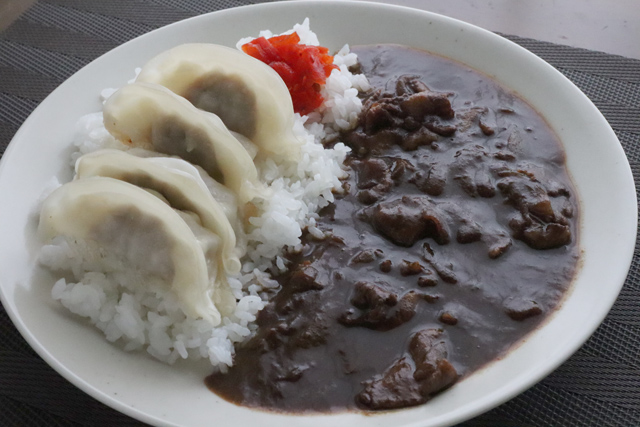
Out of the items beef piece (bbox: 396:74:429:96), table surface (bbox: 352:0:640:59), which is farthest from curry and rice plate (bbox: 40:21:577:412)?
table surface (bbox: 352:0:640:59)

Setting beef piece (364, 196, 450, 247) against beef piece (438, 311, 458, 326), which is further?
beef piece (364, 196, 450, 247)

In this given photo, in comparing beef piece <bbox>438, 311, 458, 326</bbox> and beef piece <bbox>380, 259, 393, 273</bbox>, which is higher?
beef piece <bbox>380, 259, 393, 273</bbox>

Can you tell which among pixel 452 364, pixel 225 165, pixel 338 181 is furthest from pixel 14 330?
pixel 452 364

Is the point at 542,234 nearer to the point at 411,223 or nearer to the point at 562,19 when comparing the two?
the point at 411,223

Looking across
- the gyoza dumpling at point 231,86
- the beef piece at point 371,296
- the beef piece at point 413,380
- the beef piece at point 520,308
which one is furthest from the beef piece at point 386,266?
the gyoza dumpling at point 231,86

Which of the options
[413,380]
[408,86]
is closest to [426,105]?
[408,86]

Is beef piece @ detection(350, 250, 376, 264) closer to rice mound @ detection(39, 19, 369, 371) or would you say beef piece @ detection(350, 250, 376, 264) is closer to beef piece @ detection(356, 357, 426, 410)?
rice mound @ detection(39, 19, 369, 371)

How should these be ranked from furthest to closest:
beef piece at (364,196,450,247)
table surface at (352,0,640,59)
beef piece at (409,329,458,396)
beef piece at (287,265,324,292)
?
table surface at (352,0,640,59) < beef piece at (364,196,450,247) < beef piece at (287,265,324,292) < beef piece at (409,329,458,396)
